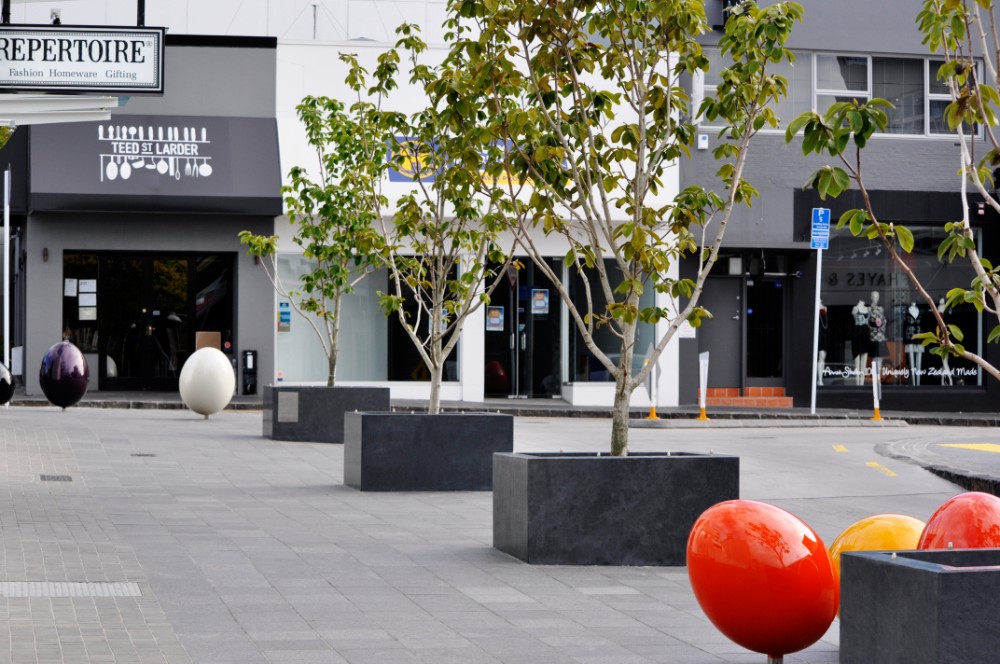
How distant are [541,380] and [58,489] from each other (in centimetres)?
1716

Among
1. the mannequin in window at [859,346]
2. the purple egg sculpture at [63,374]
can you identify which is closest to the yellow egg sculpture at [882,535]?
the purple egg sculpture at [63,374]

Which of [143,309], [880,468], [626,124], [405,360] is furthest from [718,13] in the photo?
[626,124]

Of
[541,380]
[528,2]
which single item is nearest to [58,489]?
[528,2]

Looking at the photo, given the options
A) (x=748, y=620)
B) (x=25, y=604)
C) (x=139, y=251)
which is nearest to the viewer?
(x=748, y=620)

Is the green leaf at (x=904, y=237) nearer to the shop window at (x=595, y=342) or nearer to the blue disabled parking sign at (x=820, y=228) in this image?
the blue disabled parking sign at (x=820, y=228)

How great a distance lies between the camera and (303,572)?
864cm

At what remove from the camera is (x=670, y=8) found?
916cm

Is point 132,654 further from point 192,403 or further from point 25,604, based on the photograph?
point 192,403

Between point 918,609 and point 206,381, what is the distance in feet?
57.6

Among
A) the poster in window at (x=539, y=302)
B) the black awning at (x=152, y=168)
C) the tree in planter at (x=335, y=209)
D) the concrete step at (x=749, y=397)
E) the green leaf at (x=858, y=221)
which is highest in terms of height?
the black awning at (x=152, y=168)

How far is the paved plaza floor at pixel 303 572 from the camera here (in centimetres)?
657

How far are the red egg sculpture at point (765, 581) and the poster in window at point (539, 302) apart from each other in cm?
2280

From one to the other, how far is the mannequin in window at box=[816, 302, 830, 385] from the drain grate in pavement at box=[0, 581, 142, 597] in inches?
886

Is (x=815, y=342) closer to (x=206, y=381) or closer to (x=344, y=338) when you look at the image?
(x=344, y=338)
